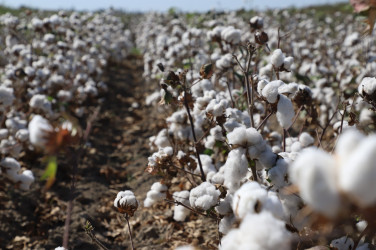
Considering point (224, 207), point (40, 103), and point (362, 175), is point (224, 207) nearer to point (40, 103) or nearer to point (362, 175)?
point (362, 175)

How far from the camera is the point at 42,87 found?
18.0 feet

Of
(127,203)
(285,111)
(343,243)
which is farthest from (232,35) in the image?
(343,243)

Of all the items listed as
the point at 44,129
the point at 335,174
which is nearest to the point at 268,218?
the point at 335,174

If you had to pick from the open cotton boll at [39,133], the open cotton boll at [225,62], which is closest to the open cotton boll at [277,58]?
the open cotton boll at [225,62]

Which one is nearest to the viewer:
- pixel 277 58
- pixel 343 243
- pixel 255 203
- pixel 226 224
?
pixel 255 203

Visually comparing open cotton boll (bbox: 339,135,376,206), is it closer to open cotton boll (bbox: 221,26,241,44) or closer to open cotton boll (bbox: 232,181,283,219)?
open cotton boll (bbox: 232,181,283,219)

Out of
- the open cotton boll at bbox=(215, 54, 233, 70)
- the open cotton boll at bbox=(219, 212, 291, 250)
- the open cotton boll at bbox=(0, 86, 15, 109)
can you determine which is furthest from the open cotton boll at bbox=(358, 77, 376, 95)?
the open cotton boll at bbox=(0, 86, 15, 109)

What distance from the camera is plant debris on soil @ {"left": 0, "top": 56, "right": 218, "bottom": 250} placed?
3027 mm

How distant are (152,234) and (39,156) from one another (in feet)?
7.38

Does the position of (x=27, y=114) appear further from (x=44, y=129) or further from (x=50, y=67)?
(x=44, y=129)

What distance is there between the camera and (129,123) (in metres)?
6.38

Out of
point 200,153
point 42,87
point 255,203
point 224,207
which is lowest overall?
point 200,153

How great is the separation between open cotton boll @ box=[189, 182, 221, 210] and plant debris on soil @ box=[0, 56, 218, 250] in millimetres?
516

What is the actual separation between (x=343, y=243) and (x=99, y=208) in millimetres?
2493
